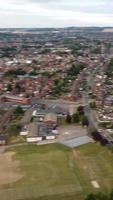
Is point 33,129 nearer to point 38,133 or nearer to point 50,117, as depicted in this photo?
point 38,133

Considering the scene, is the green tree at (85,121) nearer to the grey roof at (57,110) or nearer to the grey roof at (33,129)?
the grey roof at (33,129)

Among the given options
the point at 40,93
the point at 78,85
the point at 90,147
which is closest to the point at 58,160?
the point at 90,147

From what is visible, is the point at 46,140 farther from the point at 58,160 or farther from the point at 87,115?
the point at 87,115

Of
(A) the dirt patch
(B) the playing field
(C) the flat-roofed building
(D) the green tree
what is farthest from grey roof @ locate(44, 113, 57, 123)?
(A) the dirt patch

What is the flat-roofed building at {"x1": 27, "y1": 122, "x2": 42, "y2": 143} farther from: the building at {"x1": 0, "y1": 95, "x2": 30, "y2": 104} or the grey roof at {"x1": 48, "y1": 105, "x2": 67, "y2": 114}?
the building at {"x1": 0, "y1": 95, "x2": 30, "y2": 104}

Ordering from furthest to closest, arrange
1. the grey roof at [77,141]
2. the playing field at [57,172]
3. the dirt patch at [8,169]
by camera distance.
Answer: the grey roof at [77,141] → the dirt patch at [8,169] → the playing field at [57,172]

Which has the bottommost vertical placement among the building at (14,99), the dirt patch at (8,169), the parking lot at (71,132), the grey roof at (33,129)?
the building at (14,99)

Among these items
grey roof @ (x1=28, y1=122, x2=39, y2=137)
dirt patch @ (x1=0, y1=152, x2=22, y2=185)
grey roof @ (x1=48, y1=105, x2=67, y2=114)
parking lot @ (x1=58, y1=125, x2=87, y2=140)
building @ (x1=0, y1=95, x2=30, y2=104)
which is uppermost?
dirt patch @ (x1=0, y1=152, x2=22, y2=185)

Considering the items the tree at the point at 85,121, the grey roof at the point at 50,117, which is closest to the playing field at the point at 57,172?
the tree at the point at 85,121

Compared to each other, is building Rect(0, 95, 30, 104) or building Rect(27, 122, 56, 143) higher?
building Rect(27, 122, 56, 143)
